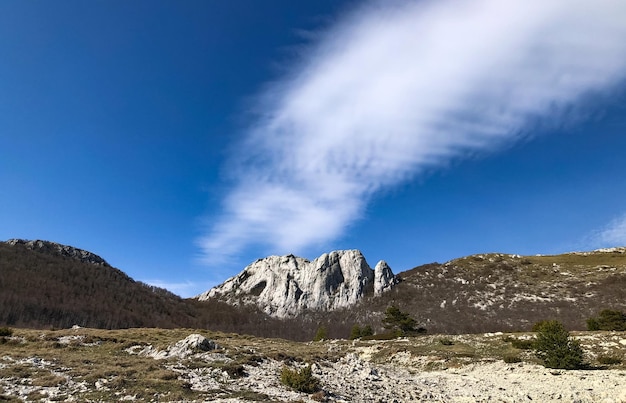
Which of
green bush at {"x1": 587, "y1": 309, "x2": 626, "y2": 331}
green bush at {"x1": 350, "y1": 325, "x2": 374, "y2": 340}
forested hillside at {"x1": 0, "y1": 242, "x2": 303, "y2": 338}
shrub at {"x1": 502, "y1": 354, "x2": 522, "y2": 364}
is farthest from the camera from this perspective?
forested hillside at {"x1": 0, "y1": 242, "x2": 303, "y2": 338}

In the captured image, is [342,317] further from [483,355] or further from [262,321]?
[483,355]

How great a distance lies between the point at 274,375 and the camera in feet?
80.9

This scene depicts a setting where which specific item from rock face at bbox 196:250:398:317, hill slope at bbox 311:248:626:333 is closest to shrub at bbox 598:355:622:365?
hill slope at bbox 311:248:626:333

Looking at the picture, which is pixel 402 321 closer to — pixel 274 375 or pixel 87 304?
pixel 274 375

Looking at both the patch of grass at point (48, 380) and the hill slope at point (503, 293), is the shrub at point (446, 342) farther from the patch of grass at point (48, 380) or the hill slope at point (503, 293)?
the hill slope at point (503, 293)

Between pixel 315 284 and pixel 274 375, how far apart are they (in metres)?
147

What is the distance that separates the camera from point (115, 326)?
131125mm

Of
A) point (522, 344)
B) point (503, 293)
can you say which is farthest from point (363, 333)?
point (503, 293)

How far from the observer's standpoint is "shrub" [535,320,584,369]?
26.3 m

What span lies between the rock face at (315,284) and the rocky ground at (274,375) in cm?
12203

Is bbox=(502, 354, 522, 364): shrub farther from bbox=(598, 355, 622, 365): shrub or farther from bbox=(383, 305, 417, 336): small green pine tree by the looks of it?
bbox=(383, 305, 417, 336): small green pine tree

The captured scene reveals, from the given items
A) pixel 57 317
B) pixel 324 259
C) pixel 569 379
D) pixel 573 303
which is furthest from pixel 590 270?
pixel 57 317

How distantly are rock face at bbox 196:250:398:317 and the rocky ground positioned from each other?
12203 cm

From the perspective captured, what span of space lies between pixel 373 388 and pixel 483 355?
18.0 meters
